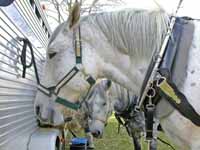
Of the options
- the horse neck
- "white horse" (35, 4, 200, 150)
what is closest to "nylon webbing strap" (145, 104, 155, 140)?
"white horse" (35, 4, 200, 150)

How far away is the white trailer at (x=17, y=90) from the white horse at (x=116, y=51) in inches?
34.7

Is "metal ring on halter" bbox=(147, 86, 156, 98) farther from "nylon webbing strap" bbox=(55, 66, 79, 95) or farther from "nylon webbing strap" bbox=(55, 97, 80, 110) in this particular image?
"nylon webbing strap" bbox=(55, 97, 80, 110)

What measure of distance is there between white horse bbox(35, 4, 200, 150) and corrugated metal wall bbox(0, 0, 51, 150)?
2.80 ft

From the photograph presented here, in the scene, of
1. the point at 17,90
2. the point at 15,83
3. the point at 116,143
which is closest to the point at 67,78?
the point at 15,83

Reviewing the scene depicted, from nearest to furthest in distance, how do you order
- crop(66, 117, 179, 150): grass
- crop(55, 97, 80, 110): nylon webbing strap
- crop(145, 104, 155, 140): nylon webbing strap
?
1. crop(145, 104, 155, 140): nylon webbing strap
2. crop(55, 97, 80, 110): nylon webbing strap
3. crop(66, 117, 179, 150): grass

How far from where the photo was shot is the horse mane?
112 inches

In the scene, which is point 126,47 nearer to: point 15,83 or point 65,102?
point 65,102

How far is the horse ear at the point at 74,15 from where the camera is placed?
297 centimetres

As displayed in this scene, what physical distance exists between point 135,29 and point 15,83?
6.75 feet

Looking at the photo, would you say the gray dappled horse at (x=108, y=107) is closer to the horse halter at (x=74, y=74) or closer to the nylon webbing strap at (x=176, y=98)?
the horse halter at (x=74, y=74)

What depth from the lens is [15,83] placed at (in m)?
4.57

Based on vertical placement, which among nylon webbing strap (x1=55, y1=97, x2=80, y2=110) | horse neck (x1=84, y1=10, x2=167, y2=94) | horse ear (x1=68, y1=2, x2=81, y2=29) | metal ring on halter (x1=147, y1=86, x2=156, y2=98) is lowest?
nylon webbing strap (x1=55, y1=97, x2=80, y2=110)

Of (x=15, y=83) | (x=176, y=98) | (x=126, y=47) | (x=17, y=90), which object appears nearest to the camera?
(x=176, y=98)

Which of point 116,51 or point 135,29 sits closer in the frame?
point 135,29
